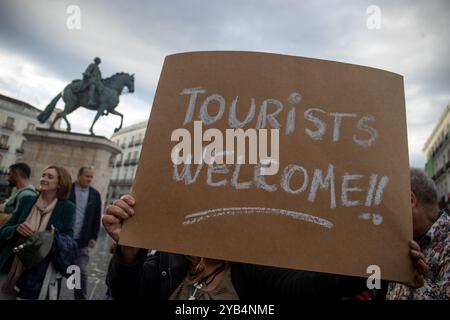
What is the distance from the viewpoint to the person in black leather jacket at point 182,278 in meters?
1.18

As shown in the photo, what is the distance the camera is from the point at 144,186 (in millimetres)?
1213

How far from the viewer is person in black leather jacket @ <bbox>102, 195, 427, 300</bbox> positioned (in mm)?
1178

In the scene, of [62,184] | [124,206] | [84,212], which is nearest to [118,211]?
[124,206]

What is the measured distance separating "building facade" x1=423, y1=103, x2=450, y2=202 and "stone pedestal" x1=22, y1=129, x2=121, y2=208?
112 feet

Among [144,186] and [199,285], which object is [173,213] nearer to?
[144,186]

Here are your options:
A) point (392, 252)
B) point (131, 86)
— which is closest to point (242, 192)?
point (392, 252)

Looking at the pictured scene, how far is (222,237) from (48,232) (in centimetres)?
236

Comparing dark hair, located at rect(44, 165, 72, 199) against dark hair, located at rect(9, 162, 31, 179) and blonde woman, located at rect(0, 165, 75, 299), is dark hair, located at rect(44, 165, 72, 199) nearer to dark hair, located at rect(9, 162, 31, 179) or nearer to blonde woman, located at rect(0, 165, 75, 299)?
blonde woman, located at rect(0, 165, 75, 299)

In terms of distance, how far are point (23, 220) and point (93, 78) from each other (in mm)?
9088

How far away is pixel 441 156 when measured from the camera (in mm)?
38688

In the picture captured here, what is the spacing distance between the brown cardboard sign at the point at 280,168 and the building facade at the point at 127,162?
44.3m

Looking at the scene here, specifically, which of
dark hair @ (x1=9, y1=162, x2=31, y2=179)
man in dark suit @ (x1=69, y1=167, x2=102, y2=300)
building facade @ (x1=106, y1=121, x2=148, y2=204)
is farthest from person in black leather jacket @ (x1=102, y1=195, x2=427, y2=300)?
building facade @ (x1=106, y1=121, x2=148, y2=204)

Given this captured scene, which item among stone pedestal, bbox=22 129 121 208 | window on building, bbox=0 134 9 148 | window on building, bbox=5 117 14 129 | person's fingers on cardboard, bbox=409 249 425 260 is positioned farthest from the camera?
window on building, bbox=5 117 14 129

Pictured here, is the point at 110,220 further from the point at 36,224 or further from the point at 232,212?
the point at 36,224
